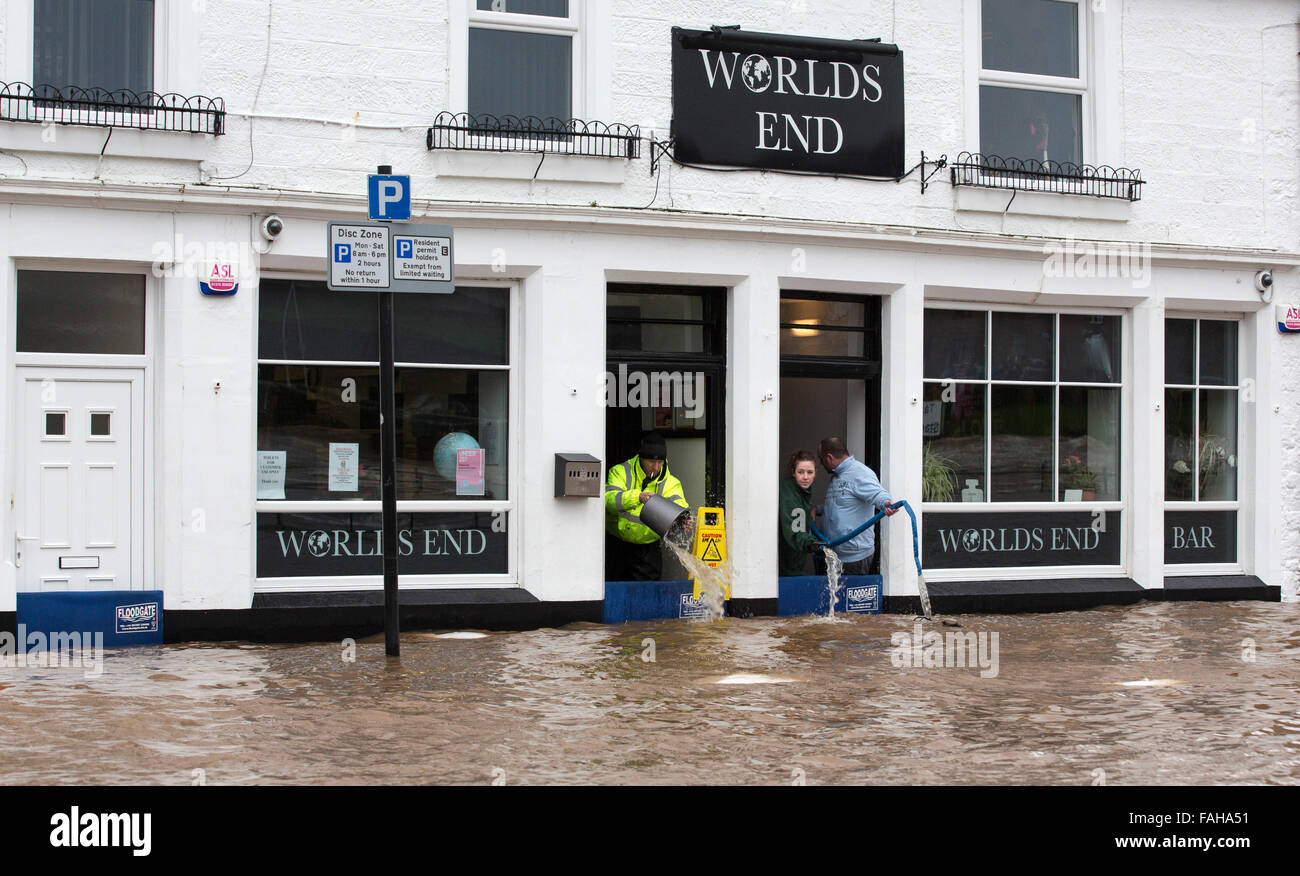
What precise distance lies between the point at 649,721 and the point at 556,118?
591 centimetres

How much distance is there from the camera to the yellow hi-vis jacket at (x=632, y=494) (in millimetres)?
11711

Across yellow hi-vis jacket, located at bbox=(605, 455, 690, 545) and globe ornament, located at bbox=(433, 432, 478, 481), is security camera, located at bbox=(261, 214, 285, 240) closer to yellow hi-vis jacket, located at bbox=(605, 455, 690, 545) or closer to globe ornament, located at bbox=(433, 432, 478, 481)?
globe ornament, located at bbox=(433, 432, 478, 481)

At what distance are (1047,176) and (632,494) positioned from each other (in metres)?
4.89

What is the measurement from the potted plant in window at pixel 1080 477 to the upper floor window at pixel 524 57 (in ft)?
19.0

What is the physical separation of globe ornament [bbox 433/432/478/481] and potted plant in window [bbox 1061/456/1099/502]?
5783 millimetres

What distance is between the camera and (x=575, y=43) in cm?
1169

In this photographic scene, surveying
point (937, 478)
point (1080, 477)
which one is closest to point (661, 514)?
point (937, 478)

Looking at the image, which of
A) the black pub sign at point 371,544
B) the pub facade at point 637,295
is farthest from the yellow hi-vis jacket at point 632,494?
the black pub sign at point 371,544

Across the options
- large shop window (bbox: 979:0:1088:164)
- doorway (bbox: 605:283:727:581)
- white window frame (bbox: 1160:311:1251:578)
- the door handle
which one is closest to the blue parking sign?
doorway (bbox: 605:283:727:581)

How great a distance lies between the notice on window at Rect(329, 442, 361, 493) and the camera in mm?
11062

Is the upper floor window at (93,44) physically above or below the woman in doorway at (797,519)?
above

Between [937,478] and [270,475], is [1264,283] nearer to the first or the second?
[937,478]

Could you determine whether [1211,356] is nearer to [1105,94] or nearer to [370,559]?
[1105,94]

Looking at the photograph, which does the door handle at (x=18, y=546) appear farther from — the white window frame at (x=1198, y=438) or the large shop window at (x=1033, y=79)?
Result: the white window frame at (x=1198, y=438)
